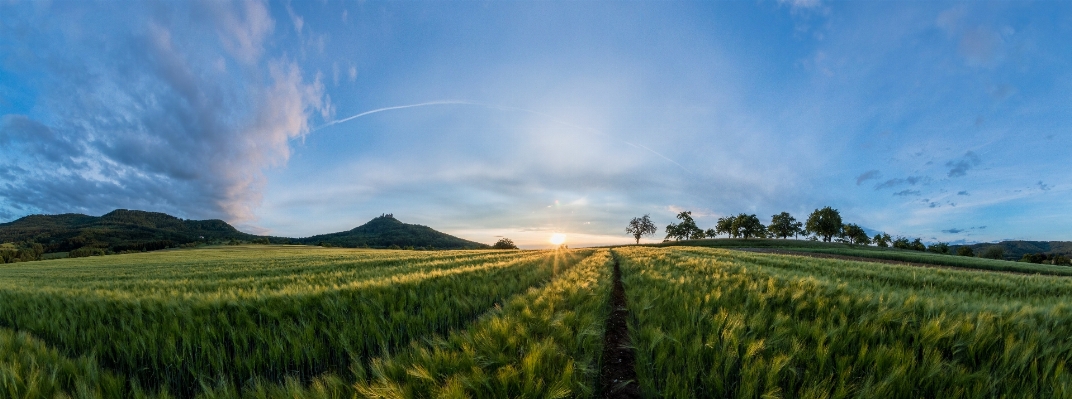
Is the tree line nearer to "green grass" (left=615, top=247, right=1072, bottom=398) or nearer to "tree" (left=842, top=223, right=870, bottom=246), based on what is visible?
"tree" (left=842, top=223, right=870, bottom=246)

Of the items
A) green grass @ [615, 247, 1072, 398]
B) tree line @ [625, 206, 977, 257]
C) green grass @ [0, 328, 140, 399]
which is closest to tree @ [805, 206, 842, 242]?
tree line @ [625, 206, 977, 257]

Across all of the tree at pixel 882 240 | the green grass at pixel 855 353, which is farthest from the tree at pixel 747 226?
the green grass at pixel 855 353

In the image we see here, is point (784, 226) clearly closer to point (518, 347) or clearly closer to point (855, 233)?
point (855, 233)

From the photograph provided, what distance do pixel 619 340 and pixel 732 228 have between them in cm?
10067

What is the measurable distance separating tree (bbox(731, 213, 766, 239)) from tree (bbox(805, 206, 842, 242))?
1037cm

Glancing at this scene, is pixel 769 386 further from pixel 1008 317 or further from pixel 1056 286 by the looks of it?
pixel 1056 286

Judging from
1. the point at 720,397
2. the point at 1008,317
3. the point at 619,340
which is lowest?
the point at 619,340

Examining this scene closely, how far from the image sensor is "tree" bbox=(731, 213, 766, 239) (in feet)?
284

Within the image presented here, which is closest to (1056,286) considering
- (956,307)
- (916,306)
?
(956,307)

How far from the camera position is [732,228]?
90.5 m

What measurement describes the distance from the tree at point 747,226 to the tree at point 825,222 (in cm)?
1037

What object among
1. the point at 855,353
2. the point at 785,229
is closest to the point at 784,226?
the point at 785,229

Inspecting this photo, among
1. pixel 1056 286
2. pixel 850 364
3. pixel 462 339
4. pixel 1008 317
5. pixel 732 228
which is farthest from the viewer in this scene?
pixel 732 228

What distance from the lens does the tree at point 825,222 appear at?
7688cm
